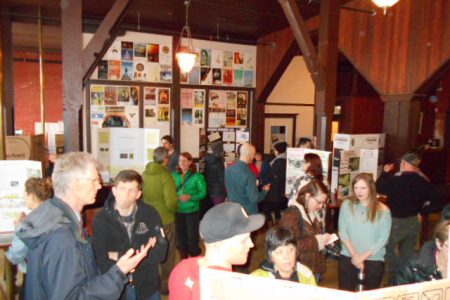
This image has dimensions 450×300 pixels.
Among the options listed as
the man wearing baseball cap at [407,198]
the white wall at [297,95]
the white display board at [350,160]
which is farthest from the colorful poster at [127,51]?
the man wearing baseball cap at [407,198]

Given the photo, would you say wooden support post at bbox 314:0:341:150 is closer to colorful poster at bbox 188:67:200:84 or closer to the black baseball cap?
the black baseball cap

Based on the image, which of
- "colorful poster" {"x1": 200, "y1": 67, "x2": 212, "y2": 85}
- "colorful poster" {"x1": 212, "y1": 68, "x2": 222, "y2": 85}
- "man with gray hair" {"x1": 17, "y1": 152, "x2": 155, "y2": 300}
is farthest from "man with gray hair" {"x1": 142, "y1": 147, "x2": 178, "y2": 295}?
"colorful poster" {"x1": 212, "y1": 68, "x2": 222, "y2": 85}

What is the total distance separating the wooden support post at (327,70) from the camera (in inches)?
188

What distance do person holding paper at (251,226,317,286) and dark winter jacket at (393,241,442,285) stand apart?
51 cm

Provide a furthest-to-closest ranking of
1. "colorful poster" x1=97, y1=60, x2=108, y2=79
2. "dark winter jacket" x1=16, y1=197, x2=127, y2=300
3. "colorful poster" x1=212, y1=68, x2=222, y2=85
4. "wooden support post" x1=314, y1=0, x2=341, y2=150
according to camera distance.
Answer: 1. "colorful poster" x1=212, y1=68, x2=222, y2=85
2. "colorful poster" x1=97, y1=60, x2=108, y2=79
3. "wooden support post" x1=314, y1=0, x2=341, y2=150
4. "dark winter jacket" x1=16, y1=197, x2=127, y2=300

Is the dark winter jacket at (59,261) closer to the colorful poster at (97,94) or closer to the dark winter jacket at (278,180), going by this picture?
the dark winter jacket at (278,180)

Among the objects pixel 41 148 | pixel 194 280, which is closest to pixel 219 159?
pixel 41 148

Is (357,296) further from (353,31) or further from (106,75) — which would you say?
(106,75)

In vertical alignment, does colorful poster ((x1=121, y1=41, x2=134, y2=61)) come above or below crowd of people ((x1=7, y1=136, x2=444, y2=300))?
above

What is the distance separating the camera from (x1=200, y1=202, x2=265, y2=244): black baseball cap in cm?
153

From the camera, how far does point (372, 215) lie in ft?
9.95

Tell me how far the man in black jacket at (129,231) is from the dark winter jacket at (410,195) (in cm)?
280

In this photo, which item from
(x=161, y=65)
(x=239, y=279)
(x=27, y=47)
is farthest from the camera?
(x=27, y=47)

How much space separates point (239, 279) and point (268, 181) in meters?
4.90
